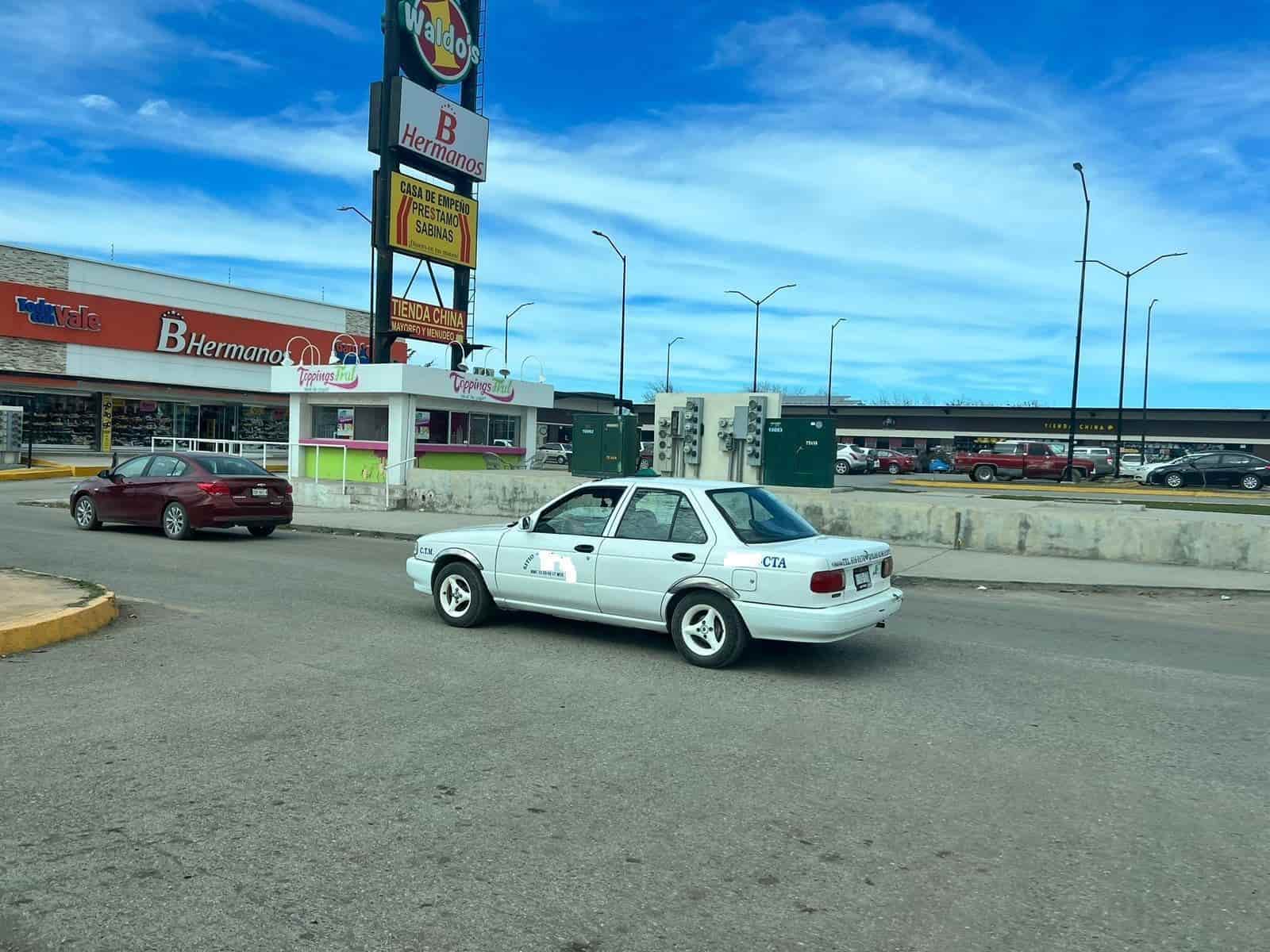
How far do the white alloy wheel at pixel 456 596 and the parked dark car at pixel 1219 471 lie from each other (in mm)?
35074

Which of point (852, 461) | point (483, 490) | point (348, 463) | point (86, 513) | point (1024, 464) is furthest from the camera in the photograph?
point (852, 461)

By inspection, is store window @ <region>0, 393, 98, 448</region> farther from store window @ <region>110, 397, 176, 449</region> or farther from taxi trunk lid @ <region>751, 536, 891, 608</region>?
taxi trunk lid @ <region>751, 536, 891, 608</region>

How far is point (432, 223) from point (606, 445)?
798cm

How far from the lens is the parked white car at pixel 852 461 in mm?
51375

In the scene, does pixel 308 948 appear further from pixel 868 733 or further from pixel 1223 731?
pixel 1223 731

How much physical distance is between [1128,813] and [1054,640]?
481cm

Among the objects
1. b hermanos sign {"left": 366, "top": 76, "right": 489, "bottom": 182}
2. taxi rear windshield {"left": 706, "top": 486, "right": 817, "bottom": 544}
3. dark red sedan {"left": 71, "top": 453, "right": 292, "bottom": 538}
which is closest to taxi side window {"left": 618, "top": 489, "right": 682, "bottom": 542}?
taxi rear windshield {"left": 706, "top": 486, "right": 817, "bottom": 544}

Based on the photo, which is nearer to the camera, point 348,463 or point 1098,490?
point 348,463

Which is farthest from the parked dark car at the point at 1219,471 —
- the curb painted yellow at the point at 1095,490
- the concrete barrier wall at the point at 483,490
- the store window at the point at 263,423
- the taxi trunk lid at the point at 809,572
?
the store window at the point at 263,423

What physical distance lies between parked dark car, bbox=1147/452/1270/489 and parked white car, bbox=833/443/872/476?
16.4 metres

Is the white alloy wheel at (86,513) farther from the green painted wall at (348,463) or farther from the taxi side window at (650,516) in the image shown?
the taxi side window at (650,516)

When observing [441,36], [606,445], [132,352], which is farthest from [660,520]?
[132,352]

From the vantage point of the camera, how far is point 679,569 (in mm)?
7820

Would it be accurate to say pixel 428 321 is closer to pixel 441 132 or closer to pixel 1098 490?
pixel 441 132
